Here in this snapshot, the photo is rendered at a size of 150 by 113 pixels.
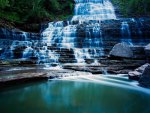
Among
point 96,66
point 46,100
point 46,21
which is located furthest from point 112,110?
point 46,21

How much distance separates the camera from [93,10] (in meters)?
32.7

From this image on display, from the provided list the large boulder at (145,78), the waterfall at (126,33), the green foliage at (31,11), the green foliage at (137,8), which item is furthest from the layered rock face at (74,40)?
the large boulder at (145,78)

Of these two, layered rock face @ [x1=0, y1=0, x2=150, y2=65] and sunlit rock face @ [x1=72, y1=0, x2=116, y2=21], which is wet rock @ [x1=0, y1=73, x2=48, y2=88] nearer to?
layered rock face @ [x1=0, y1=0, x2=150, y2=65]

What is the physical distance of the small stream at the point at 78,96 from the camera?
378 inches

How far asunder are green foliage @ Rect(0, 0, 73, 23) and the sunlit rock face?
1758mm

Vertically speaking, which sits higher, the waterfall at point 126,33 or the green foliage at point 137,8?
the green foliage at point 137,8

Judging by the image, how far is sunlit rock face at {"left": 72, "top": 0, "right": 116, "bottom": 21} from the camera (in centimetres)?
3089

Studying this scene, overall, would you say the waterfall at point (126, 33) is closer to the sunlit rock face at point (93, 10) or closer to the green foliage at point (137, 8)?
the green foliage at point (137, 8)

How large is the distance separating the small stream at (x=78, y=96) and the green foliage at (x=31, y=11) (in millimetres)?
14267

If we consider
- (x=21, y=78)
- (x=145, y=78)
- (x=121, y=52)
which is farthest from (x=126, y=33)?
(x=21, y=78)

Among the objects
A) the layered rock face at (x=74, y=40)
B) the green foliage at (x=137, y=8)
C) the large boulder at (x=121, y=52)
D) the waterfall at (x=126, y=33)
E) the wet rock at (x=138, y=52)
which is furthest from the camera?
the green foliage at (x=137, y=8)

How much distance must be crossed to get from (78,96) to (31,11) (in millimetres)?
18270

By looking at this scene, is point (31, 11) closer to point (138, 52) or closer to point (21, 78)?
point (138, 52)

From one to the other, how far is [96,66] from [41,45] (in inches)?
247
